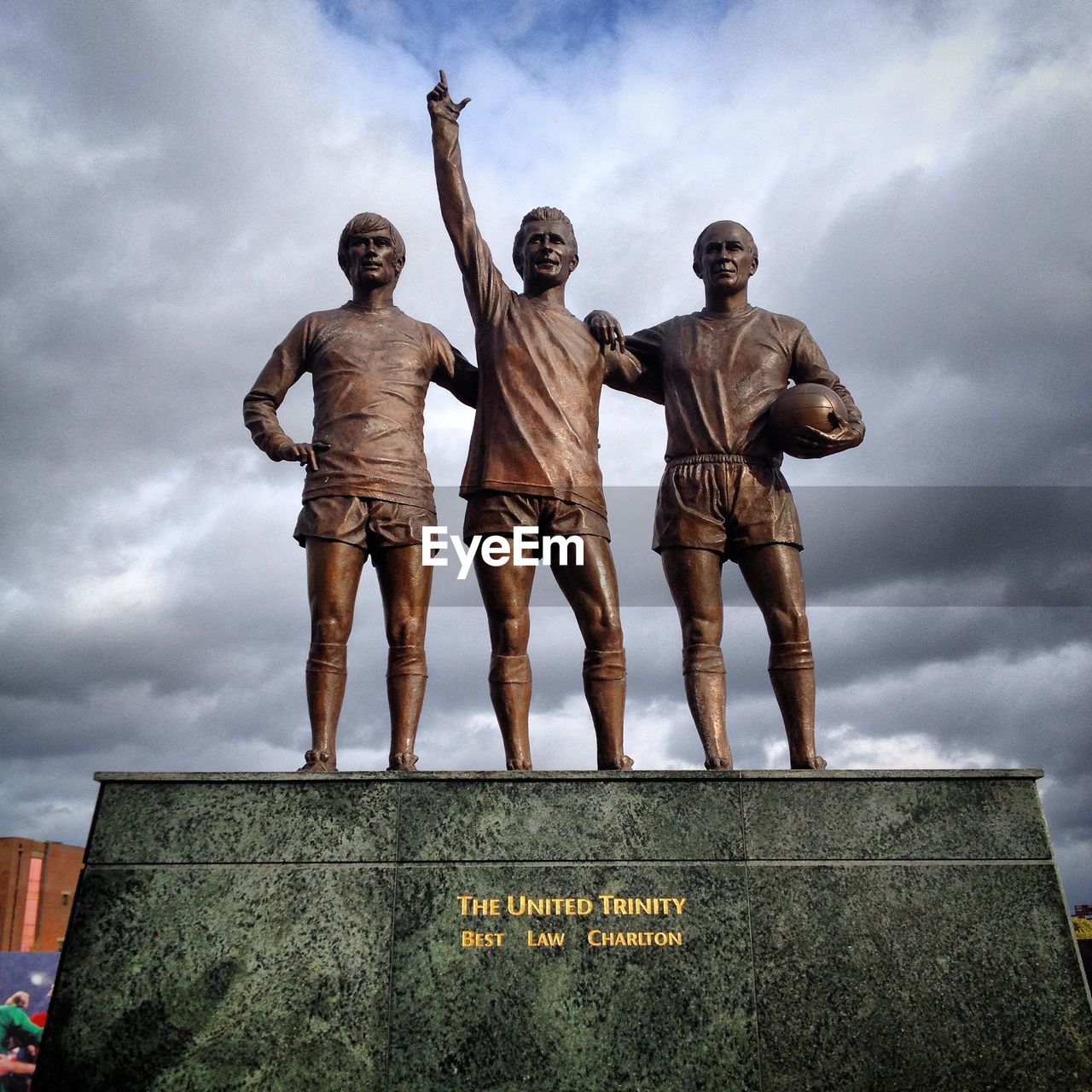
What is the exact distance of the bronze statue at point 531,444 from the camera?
6.76 meters

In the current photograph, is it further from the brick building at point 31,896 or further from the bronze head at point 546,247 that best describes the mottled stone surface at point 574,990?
the brick building at point 31,896

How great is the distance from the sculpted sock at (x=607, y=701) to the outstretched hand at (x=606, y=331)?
200 centimetres

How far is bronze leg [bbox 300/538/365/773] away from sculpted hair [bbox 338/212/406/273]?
2055 mm

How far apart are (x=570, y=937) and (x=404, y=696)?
5.79 feet

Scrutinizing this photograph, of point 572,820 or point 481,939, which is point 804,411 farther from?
point 481,939

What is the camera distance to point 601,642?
6.81 m

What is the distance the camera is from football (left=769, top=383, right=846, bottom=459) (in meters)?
6.95

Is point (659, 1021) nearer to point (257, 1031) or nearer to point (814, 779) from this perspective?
point (814, 779)

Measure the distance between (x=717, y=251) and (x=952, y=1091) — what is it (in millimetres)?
5043

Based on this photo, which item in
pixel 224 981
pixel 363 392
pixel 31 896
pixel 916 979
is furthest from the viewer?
pixel 31 896

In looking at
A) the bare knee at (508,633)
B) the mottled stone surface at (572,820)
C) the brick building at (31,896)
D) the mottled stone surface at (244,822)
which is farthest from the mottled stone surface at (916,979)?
the brick building at (31,896)

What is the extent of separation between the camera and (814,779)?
19.9ft

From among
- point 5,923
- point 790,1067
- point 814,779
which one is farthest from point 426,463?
point 5,923

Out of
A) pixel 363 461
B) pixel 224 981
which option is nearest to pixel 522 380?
pixel 363 461
